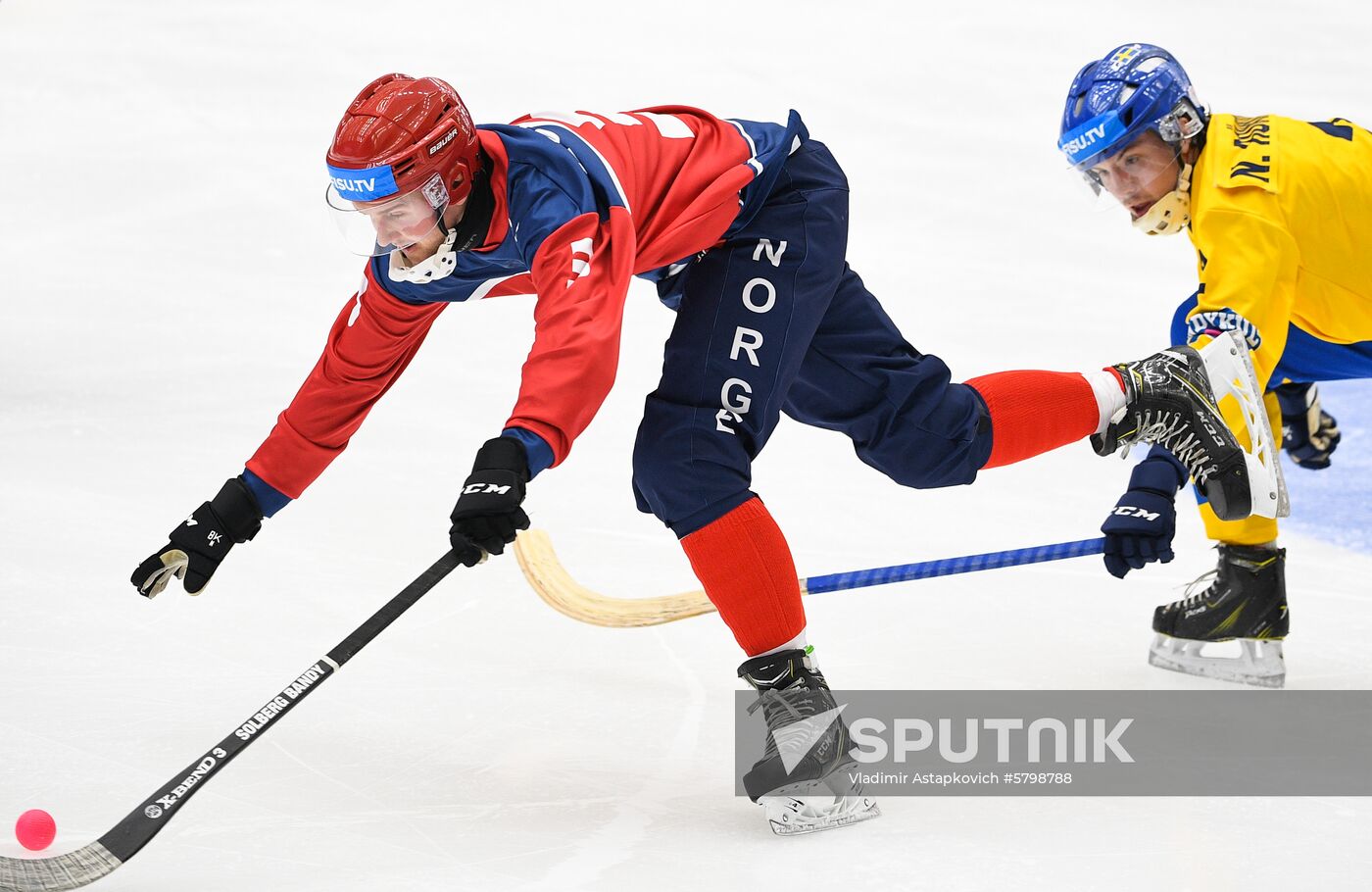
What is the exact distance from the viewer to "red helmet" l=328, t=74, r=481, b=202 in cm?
230

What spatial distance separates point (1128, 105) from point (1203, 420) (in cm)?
68

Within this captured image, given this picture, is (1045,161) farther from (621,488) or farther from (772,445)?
(621,488)

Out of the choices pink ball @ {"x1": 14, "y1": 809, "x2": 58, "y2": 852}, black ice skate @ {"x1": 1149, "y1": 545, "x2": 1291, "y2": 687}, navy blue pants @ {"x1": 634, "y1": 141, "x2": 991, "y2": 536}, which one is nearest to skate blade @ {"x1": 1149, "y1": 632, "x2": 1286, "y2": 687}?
black ice skate @ {"x1": 1149, "y1": 545, "x2": 1291, "y2": 687}

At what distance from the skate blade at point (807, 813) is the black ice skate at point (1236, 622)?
119 centimetres

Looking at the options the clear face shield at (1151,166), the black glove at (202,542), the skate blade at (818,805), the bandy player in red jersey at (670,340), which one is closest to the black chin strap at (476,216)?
the bandy player in red jersey at (670,340)

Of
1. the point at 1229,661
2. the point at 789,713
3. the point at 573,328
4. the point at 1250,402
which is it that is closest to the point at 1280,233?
the point at 1250,402

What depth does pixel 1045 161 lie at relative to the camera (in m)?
7.33

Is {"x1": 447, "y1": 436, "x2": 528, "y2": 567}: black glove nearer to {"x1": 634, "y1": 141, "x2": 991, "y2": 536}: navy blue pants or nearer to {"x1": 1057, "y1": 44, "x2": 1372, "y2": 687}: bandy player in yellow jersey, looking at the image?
{"x1": 634, "y1": 141, "x2": 991, "y2": 536}: navy blue pants

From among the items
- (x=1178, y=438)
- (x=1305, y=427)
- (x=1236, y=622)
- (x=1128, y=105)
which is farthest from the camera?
(x=1305, y=427)

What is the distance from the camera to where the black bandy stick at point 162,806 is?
2.07 meters

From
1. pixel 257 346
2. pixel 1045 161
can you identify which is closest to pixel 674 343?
pixel 257 346

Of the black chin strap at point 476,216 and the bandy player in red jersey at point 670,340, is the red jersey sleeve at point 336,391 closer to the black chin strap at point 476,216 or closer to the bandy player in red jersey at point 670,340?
the bandy player in red jersey at point 670,340

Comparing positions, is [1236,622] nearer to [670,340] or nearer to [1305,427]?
[1305,427]

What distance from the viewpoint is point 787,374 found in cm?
250
